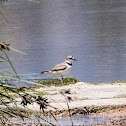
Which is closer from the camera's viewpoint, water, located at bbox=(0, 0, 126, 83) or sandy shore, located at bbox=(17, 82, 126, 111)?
sandy shore, located at bbox=(17, 82, 126, 111)

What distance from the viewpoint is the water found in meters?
11.9

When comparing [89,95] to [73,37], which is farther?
[73,37]

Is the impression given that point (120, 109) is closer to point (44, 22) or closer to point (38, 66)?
point (38, 66)

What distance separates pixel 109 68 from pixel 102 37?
5.28m

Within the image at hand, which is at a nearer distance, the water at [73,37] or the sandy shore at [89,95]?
the sandy shore at [89,95]

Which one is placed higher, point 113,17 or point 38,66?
point 113,17

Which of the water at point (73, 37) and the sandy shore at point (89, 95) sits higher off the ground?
the water at point (73, 37)

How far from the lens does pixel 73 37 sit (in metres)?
17.2

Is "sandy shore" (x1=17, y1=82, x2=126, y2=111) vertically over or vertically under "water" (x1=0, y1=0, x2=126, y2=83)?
under

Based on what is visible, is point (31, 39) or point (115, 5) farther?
point (115, 5)

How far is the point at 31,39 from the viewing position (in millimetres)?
17266

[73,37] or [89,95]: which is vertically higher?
[73,37]

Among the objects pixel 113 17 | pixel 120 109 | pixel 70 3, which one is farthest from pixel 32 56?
pixel 70 3

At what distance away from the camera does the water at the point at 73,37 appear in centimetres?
Result: 1189
